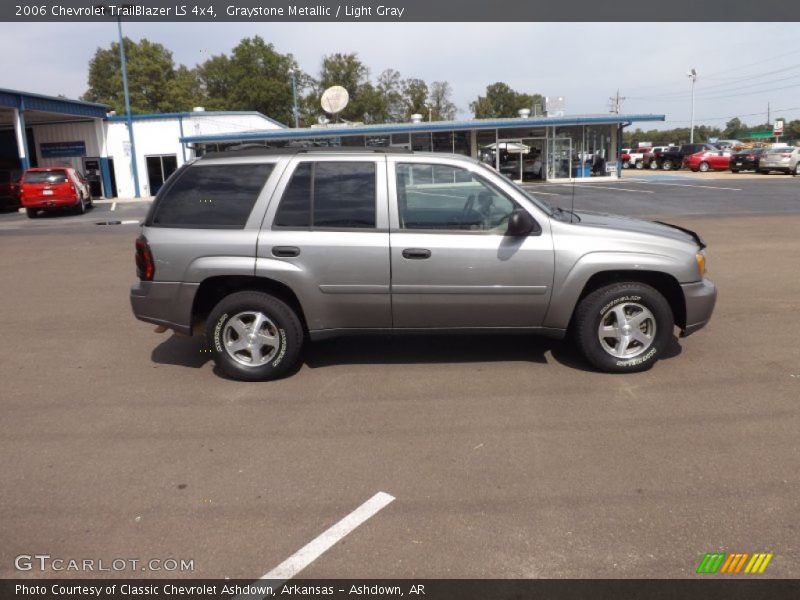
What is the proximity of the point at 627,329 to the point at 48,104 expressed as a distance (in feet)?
105

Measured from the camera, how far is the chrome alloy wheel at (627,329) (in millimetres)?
5168

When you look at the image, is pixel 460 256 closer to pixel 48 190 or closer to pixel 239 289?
pixel 239 289

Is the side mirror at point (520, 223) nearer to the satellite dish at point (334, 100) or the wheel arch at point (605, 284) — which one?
A: the wheel arch at point (605, 284)

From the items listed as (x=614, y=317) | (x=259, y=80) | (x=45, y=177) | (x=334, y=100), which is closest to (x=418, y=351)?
(x=614, y=317)

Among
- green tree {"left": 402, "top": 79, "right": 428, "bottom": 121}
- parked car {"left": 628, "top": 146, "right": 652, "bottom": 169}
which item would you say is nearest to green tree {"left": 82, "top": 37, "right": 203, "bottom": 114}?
green tree {"left": 402, "top": 79, "right": 428, "bottom": 121}

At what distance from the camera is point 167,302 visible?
5.21 m

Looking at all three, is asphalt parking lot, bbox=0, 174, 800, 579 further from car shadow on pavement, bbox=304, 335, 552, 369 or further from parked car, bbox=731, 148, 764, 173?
parked car, bbox=731, 148, 764, 173

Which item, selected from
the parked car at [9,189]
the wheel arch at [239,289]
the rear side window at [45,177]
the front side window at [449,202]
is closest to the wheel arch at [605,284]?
the front side window at [449,202]

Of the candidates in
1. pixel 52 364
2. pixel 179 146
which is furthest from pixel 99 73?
pixel 52 364

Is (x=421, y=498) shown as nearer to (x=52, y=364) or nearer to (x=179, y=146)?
(x=52, y=364)

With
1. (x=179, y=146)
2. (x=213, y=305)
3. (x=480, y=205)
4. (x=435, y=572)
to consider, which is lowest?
(x=435, y=572)

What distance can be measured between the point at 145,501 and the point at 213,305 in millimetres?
2242

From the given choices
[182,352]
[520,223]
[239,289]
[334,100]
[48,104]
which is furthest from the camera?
[334,100]

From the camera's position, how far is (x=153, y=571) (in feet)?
9.64
